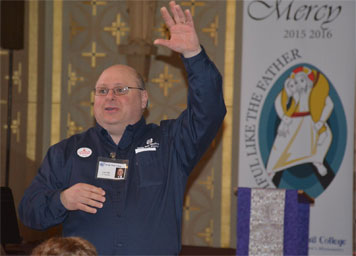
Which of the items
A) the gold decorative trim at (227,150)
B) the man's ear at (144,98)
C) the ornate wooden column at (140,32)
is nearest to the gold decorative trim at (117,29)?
the ornate wooden column at (140,32)

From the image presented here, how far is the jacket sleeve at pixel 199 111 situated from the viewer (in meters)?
2.39

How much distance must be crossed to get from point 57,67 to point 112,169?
461cm

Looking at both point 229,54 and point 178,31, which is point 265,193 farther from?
point 229,54

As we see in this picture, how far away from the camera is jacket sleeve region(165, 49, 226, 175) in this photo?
2391 millimetres

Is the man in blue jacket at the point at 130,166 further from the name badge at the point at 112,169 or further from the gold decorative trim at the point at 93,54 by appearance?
the gold decorative trim at the point at 93,54

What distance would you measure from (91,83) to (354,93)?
328 cm

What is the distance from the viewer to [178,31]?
7.84ft

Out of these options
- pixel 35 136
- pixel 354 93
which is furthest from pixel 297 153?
pixel 35 136

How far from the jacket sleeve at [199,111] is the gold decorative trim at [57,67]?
449cm

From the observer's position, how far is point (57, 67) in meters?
6.80

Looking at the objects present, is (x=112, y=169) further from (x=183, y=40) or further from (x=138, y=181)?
(x=183, y=40)

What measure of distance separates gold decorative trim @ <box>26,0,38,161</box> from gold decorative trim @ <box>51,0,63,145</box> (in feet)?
0.94

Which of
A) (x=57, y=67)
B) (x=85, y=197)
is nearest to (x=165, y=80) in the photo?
(x=57, y=67)

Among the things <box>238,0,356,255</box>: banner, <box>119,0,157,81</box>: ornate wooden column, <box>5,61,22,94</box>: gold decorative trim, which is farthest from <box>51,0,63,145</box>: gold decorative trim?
<box>238,0,356,255</box>: banner
